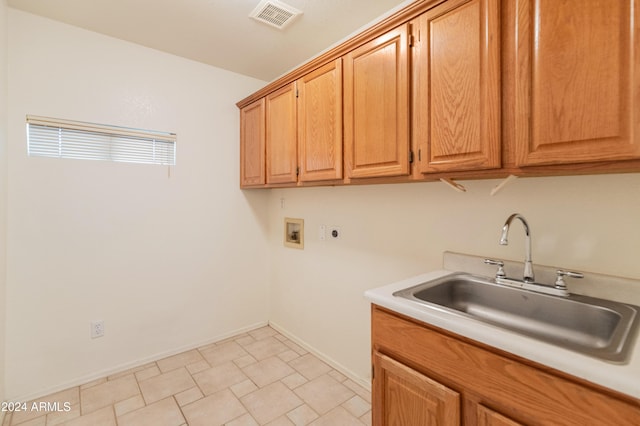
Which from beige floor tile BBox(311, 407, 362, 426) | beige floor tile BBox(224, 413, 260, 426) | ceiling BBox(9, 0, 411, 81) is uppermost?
ceiling BBox(9, 0, 411, 81)

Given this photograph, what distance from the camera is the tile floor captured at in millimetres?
1827

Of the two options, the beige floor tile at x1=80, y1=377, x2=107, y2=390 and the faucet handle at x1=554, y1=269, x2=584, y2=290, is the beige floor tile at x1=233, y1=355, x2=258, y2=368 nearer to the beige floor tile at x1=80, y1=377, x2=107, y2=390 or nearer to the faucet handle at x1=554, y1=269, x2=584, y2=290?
the beige floor tile at x1=80, y1=377, x2=107, y2=390

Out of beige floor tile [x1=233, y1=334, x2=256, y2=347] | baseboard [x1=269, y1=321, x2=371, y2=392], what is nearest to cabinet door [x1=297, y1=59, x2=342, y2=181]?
baseboard [x1=269, y1=321, x2=371, y2=392]

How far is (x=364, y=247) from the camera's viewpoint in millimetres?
2160

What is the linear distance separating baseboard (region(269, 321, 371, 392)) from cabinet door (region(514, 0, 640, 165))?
1.85 m

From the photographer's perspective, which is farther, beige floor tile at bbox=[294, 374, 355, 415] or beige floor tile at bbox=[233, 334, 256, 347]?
beige floor tile at bbox=[233, 334, 256, 347]

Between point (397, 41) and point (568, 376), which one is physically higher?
point (397, 41)

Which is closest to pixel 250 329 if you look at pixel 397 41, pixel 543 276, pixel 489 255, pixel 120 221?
pixel 120 221

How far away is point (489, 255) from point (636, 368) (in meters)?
0.82

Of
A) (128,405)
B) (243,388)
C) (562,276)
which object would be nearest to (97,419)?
(128,405)

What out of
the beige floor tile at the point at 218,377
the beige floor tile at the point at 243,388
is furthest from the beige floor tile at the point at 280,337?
the beige floor tile at the point at 243,388

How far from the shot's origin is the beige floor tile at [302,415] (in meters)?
1.81

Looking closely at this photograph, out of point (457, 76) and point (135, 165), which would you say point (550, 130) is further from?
point (135, 165)

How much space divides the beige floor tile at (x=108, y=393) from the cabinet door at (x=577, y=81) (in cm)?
279
